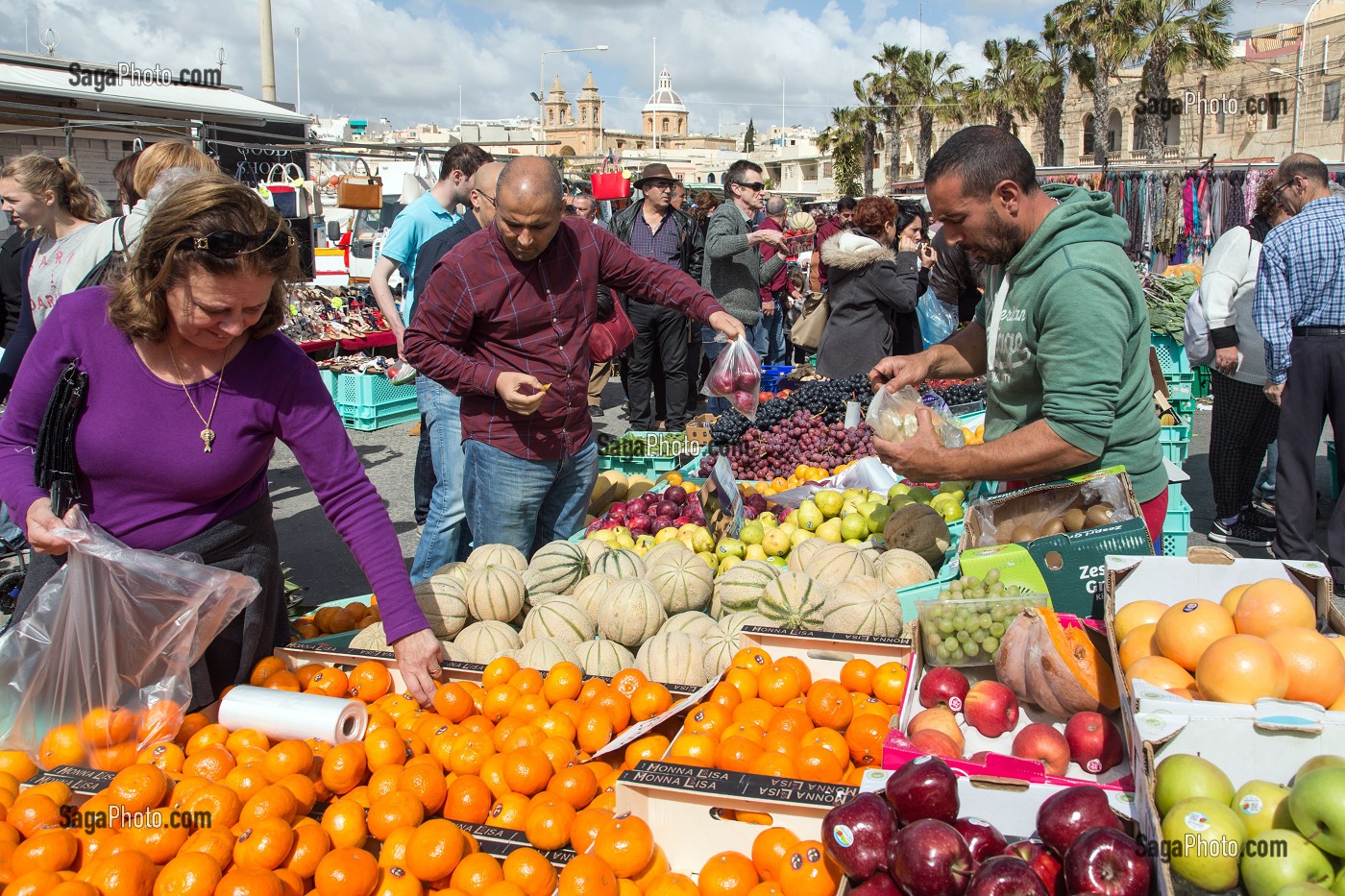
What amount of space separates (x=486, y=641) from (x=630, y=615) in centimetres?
46

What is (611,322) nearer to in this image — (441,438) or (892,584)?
(441,438)

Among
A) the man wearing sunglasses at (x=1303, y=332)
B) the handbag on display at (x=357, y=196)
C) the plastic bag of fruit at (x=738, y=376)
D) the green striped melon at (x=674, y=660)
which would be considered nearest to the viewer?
Result: the green striped melon at (x=674, y=660)

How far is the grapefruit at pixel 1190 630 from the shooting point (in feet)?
5.90

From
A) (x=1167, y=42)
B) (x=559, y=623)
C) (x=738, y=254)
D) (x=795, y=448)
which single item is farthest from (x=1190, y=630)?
(x=1167, y=42)

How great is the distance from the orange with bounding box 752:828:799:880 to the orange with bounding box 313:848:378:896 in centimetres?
71

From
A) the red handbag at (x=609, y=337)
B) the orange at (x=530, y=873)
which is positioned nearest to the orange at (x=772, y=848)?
the orange at (x=530, y=873)

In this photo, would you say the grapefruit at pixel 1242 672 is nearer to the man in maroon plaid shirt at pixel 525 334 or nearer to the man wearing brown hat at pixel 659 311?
the man in maroon plaid shirt at pixel 525 334

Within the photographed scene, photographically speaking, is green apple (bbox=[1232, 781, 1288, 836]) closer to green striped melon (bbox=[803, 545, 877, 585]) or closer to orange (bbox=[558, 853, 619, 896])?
orange (bbox=[558, 853, 619, 896])

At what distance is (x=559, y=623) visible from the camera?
289cm

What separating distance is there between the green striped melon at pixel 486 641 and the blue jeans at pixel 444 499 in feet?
3.56

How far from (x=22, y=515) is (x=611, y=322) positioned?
252 cm

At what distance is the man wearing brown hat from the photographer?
8.12 metres

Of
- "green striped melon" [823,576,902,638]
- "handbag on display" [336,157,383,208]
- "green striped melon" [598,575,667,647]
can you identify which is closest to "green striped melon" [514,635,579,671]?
"green striped melon" [598,575,667,647]

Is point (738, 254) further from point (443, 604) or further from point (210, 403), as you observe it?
point (210, 403)
